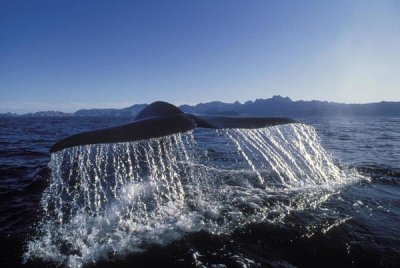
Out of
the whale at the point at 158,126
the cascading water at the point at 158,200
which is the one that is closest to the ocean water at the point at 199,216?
the cascading water at the point at 158,200

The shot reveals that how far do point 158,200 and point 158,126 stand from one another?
2973 millimetres

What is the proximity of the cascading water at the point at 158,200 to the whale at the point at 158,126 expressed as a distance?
0.51 feet

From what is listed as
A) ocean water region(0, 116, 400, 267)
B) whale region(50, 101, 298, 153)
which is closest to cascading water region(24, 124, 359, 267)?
ocean water region(0, 116, 400, 267)

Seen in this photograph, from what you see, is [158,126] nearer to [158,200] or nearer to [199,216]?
[199,216]

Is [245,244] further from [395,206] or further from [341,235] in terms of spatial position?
[395,206]

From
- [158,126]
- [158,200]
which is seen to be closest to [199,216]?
→ [158,200]

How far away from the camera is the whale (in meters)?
3.46

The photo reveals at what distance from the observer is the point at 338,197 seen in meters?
7.08

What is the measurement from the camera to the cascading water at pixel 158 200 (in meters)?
4.99

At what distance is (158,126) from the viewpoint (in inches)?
173

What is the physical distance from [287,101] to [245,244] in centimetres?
20156

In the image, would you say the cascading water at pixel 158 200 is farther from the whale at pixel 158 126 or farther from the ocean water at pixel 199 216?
the whale at pixel 158 126

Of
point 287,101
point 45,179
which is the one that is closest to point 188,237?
point 45,179

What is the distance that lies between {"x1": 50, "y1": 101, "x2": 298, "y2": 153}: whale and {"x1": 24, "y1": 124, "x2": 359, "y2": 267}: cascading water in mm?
155
